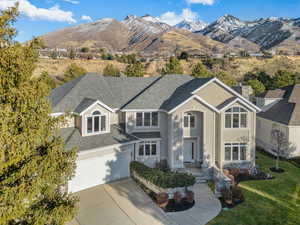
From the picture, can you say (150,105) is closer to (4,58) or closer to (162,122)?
(162,122)

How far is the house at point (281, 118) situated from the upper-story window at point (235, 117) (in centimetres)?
625

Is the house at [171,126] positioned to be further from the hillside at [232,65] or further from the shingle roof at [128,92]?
the hillside at [232,65]

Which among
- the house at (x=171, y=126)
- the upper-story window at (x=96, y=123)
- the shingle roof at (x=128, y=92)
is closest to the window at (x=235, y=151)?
the house at (x=171, y=126)

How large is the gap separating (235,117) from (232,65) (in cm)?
6097

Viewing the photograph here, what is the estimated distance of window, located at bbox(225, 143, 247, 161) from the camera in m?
18.7

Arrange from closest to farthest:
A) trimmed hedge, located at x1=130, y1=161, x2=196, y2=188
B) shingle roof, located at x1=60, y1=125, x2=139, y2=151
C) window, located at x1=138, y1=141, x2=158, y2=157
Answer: trimmed hedge, located at x1=130, y1=161, x2=196, y2=188, shingle roof, located at x1=60, y1=125, x2=139, y2=151, window, located at x1=138, y1=141, x2=158, y2=157

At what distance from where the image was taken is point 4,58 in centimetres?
592

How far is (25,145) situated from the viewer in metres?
5.86

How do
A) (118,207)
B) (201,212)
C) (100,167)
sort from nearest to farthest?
(201,212) → (118,207) → (100,167)

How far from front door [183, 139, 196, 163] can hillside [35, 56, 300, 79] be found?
1840 inches

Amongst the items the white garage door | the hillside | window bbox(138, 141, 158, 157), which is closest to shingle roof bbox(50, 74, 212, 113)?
window bbox(138, 141, 158, 157)

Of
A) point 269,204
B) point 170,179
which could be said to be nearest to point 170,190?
point 170,179

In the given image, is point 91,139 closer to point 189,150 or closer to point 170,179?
point 170,179

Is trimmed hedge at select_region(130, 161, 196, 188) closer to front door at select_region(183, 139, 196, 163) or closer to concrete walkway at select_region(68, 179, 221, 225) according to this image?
concrete walkway at select_region(68, 179, 221, 225)
